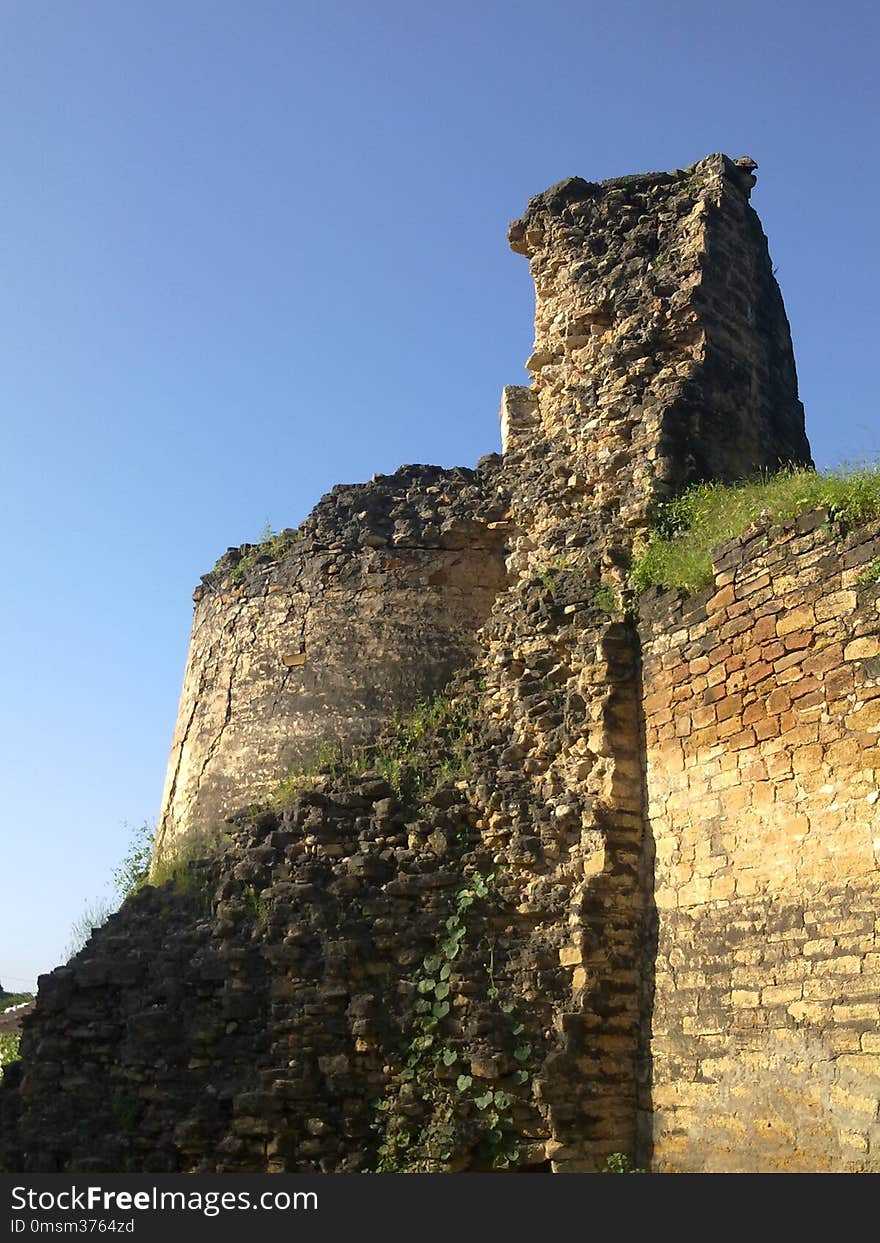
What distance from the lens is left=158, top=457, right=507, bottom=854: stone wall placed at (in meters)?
10.1

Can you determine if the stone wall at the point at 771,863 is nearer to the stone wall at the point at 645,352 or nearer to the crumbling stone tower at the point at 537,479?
the stone wall at the point at 645,352

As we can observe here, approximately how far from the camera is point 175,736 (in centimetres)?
1151

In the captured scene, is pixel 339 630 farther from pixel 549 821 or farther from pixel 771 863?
pixel 771 863

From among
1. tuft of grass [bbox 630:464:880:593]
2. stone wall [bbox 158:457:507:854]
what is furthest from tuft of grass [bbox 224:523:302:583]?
tuft of grass [bbox 630:464:880:593]

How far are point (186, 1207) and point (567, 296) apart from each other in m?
7.43

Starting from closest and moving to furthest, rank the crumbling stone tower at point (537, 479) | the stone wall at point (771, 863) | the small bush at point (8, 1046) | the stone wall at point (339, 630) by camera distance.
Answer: the stone wall at point (771, 863)
the crumbling stone tower at point (537, 479)
the stone wall at point (339, 630)
the small bush at point (8, 1046)

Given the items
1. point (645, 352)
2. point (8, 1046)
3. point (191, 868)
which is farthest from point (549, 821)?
point (8, 1046)

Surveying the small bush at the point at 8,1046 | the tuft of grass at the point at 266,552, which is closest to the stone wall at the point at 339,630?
the tuft of grass at the point at 266,552

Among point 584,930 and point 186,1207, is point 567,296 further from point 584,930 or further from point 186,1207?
point 186,1207

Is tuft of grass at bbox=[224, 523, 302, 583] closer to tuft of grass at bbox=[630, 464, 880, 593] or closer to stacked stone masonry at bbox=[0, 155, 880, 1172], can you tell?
stacked stone masonry at bbox=[0, 155, 880, 1172]

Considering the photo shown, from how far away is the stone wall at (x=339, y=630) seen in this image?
10.1 metres

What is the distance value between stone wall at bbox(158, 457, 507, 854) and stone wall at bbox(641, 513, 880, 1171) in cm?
270

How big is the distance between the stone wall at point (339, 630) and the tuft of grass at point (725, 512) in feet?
6.65

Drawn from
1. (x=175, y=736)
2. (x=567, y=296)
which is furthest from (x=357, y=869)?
(x=567, y=296)
